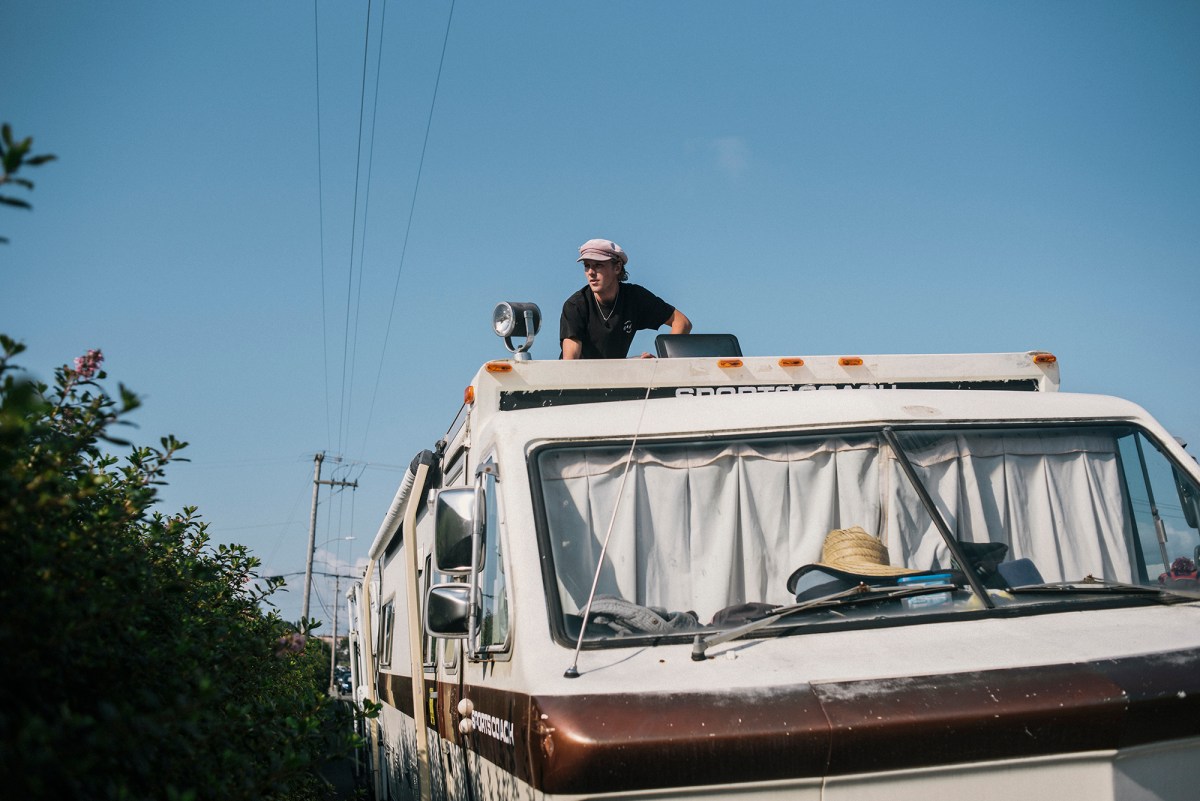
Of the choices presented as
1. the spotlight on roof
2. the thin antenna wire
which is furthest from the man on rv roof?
the thin antenna wire

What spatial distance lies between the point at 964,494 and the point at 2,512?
3353mm

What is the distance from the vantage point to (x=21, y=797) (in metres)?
2.03

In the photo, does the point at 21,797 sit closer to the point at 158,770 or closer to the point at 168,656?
the point at 158,770

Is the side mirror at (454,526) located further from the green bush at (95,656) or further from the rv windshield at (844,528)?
the green bush at (95,656)

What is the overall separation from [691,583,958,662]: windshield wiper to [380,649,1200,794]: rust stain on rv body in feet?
1.11

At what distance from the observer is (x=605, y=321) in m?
6.55

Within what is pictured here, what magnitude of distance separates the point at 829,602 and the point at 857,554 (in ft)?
1.32

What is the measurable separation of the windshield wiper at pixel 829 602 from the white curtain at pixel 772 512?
232 mm

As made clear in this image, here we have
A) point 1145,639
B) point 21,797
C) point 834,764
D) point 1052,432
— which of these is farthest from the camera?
point 1052,432

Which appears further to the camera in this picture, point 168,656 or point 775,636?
point 775,636

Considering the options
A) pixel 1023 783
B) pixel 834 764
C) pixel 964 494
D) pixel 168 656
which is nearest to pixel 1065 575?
pixel 964 494

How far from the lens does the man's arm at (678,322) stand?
680 centimetres

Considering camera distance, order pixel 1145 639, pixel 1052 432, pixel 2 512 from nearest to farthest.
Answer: pixel 2 512 → pixel 1145 639 → pixel 1052 432

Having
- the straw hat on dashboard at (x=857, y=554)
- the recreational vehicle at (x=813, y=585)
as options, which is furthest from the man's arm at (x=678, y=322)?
the straw hat on dashboard at (x=857, y=554)
